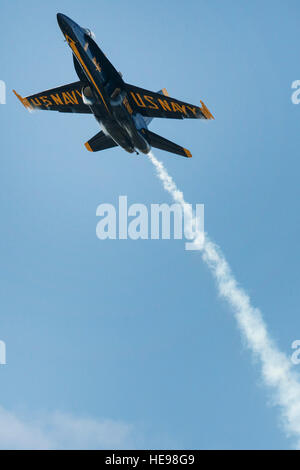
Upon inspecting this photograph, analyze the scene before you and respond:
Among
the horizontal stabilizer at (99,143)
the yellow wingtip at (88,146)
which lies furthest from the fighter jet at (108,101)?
the yellow wingtip at (88,146)

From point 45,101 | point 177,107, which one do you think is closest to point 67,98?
point 45,101

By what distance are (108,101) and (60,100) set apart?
6440mm

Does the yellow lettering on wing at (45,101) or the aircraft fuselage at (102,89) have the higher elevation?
the yellow lettering on wing at (45,101)

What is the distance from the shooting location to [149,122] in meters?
45.2

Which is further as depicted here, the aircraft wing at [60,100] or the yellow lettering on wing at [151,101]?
the aircraft wing at [60,100]

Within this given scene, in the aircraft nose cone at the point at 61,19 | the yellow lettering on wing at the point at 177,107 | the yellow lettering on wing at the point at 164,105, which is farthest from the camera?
the yellow lettering on wing at the point at 164,105

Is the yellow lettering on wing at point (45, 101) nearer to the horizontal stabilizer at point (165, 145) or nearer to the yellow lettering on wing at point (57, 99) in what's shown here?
the yellow lettering on wing at point (57, 99)

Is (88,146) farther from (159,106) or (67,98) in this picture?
(159,106)

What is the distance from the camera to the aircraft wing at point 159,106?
3816cm
